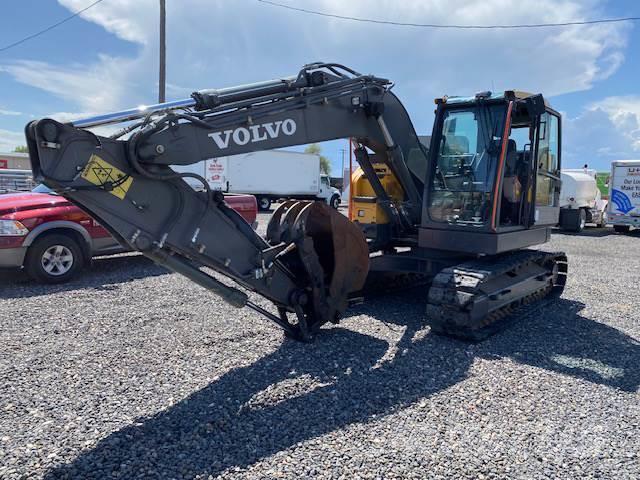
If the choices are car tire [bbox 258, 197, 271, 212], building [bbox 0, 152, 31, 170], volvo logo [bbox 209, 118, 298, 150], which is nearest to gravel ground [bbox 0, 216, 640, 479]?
volvo logo [bbox 209, 118, 298, 150]

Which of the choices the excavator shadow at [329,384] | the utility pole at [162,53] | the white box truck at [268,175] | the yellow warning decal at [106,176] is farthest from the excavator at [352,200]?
the white box truck at [268,175]

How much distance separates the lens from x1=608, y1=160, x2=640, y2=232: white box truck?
19391 mm

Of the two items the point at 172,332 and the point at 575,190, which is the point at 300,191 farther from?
the point at 172,332

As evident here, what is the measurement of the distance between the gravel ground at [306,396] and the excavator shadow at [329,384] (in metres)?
0.02

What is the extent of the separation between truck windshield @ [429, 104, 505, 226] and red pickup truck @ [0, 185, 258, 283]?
514 cm

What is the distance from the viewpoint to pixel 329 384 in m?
4.47

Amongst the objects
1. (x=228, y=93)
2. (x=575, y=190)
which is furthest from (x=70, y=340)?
(x=575, y=190)

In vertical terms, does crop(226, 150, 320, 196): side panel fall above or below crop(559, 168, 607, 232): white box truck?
above

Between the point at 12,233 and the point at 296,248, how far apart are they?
16.5 ft

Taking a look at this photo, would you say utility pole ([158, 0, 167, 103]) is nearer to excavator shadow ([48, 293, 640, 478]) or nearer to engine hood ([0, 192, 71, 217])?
engine hood ([0, 192, 71, 217])

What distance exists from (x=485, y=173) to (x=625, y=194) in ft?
54.5

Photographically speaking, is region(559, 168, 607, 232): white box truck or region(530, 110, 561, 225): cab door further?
region(559, 168, 607, 232): white box truck

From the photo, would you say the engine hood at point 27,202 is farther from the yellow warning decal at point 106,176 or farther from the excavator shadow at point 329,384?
the excavator shadow at point 329,384

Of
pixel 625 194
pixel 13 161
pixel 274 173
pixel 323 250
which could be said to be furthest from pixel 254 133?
pixel 13 161
